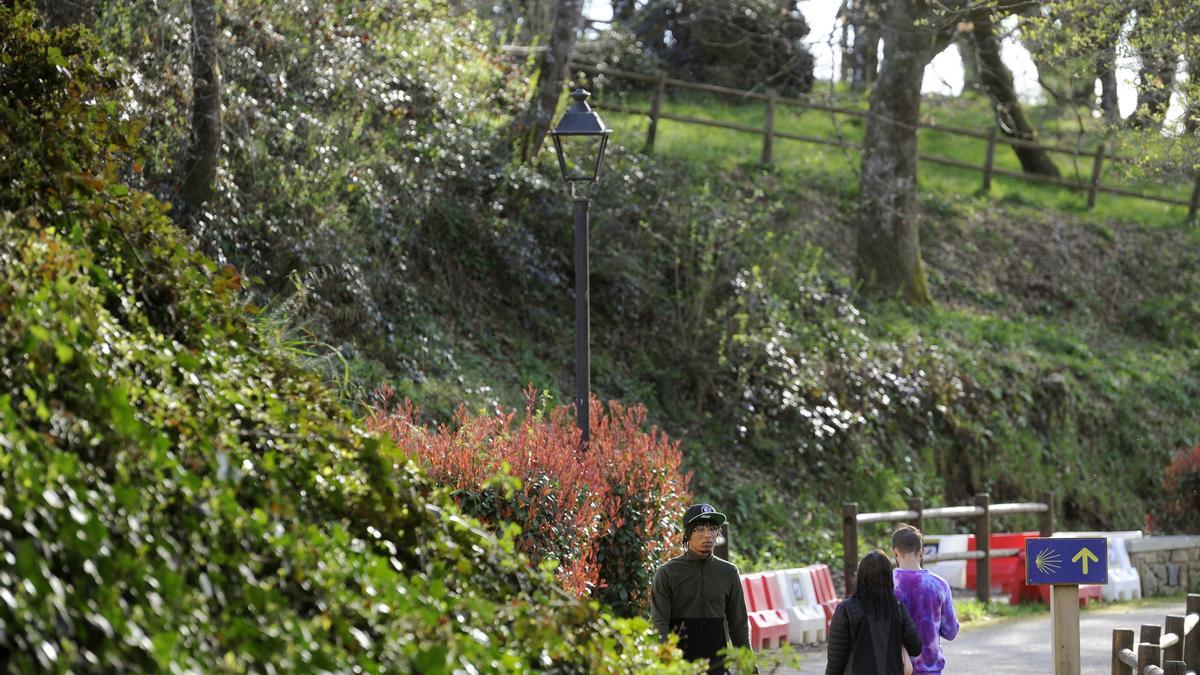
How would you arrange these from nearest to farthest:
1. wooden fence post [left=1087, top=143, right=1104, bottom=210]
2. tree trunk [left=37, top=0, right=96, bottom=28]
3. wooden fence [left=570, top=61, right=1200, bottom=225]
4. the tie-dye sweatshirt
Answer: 1. the tie-dye sweatshirt
2. tree trunk [left=37, top=0, right=96, bottom=28]
3. wooden fence [left=570, top=61, right=1200, bottom=225]
4. wooden fence post [left=1087, top=143, right=1104, bottom=210]

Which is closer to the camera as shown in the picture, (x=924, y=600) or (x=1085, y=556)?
(x=924, y=600)

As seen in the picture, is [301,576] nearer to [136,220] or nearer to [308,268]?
[136,220]

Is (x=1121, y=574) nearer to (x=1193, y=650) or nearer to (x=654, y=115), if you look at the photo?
(x=1193, y=650)

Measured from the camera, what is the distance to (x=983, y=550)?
17.7 meters

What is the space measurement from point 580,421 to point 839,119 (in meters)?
26.0

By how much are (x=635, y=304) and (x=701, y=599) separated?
11193 millimetres

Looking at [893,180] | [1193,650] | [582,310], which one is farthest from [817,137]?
[1193,650]

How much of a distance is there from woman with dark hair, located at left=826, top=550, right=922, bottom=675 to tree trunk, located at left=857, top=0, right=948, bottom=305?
16.0 meters

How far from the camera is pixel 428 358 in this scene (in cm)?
1595

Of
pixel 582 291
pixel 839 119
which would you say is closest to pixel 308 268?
pixel 582 291

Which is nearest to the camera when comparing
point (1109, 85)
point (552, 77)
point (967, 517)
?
point (967, 517)

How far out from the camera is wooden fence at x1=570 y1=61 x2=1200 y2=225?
25766mm

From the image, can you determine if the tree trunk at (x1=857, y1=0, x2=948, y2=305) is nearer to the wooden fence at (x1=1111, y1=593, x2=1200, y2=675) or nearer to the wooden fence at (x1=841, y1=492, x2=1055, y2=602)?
the wooden fence at (x1=841, y1=492, x2=1055, y2=602)

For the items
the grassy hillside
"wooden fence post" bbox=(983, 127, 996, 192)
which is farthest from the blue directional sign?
"wooden fence post" bbox=(983, 127, 996, 192)
